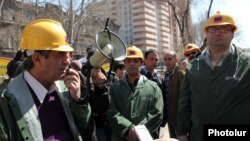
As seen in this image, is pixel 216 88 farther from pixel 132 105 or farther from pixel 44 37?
pixel 44 37

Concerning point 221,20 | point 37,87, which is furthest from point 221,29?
point 37,87

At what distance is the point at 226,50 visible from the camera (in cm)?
379

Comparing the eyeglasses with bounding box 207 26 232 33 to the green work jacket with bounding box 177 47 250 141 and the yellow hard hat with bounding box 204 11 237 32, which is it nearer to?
the yellow hard hat with bounding box 204 11 237 32

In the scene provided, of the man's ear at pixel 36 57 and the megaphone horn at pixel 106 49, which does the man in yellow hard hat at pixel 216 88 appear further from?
the man's ear at pixel 36 57

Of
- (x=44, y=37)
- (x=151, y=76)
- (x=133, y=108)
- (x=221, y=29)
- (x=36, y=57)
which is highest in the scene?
(x=221, y=29)

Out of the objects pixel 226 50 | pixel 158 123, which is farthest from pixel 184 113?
pixel 226 50

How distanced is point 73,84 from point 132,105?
1.50m

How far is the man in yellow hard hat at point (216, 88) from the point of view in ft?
11.6

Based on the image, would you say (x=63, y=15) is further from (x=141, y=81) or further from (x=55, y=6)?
(x=141, y=81)

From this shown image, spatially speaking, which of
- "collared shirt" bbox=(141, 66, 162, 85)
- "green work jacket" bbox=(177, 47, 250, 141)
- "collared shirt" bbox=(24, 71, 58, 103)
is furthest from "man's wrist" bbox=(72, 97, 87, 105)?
"collared shirt" bbox=(141, 66, 162, 85)

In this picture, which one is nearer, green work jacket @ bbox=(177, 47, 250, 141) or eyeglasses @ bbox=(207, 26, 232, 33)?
green work jacket @ bbox=(177, 47, 250, 141)

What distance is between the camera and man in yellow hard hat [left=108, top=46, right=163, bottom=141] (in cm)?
406

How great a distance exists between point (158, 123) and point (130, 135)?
1.67 ft

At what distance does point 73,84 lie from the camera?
9.09 feet
